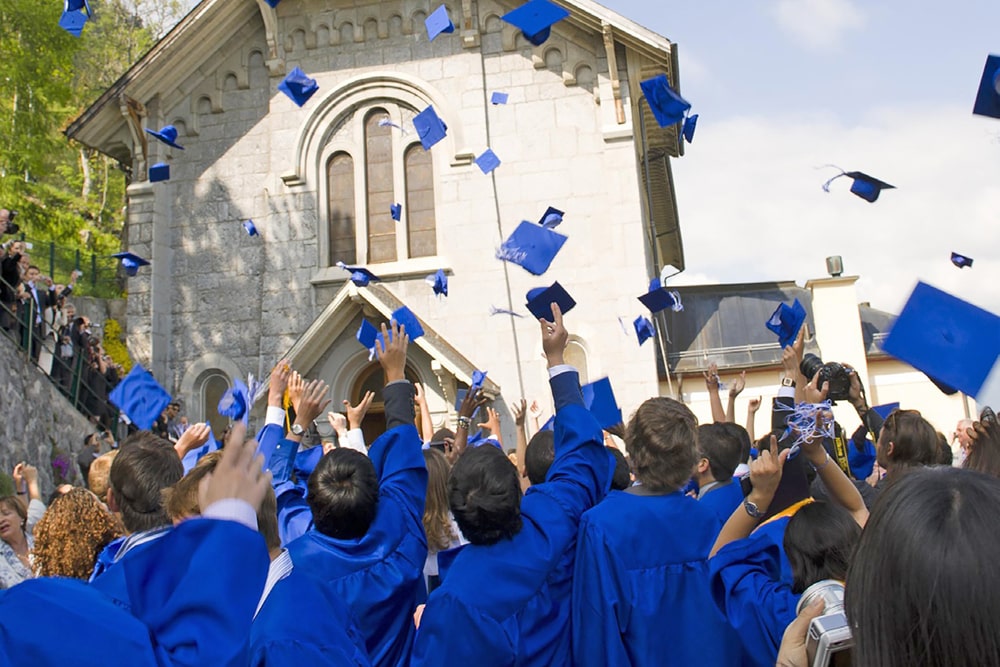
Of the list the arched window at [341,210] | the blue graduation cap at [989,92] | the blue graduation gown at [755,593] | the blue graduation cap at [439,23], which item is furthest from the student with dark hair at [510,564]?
the arched window at [341,210]

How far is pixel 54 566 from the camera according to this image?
337 cm

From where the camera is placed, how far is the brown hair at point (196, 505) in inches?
104

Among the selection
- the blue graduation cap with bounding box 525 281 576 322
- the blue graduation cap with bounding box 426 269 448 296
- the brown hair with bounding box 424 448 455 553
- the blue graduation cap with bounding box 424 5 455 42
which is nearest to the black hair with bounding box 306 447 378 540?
the brown hair with bounding box 424 448 455 553

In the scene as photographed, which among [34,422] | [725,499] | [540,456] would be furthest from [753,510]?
[34,422]

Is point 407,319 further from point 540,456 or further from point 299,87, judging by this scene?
point 299,87

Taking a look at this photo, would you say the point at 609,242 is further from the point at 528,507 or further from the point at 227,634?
the point at 227,634

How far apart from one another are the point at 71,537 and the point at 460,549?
57.4 inches

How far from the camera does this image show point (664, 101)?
10.4 meters

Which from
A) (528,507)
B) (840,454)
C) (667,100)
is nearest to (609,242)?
(667,100)

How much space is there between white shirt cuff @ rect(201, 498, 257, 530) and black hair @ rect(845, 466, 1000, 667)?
117 centimetres

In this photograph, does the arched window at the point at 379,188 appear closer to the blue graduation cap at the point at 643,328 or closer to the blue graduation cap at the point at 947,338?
the blue graduation cap at the point at 643,328

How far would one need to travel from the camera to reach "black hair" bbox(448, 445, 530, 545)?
10.5 ft

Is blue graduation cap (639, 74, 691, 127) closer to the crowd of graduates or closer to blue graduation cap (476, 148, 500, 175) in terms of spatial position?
blue graduation cap (476, 148, 500, 175)

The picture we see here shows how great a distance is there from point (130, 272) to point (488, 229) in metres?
6.78
